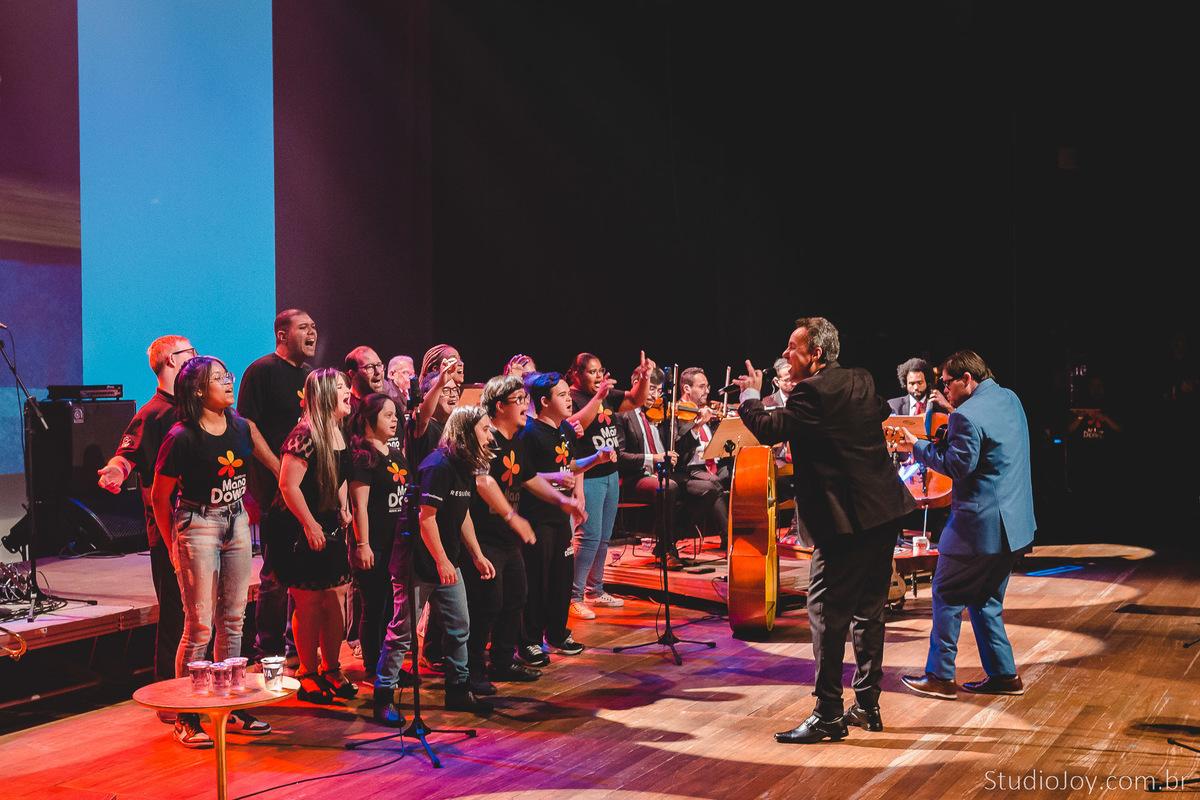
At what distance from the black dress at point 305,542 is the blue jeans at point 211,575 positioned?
26 centimetres

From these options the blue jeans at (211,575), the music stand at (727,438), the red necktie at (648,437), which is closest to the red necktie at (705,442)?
the red necktie at (648,437)

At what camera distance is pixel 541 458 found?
18.7 feet

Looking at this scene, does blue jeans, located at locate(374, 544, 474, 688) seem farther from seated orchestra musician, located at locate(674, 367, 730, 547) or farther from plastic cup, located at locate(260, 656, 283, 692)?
seated orchestra musician, located at locate(674, 367, 730, 547)

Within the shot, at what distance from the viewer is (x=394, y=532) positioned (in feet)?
16.8

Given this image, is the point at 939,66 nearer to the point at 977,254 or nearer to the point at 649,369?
the point at 977,254

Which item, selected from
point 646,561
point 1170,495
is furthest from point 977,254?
point 646,561

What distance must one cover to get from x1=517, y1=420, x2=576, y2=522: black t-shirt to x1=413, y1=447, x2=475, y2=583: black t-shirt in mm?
805

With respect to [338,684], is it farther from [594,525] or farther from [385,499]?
[594,525]

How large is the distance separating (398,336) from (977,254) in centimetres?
567

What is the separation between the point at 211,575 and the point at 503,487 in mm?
1416

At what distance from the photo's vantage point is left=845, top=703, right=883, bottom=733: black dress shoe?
4570mm

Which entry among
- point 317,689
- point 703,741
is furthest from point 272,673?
point 703,741

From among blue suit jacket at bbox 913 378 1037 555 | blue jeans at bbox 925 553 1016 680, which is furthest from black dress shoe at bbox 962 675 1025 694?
blue suit jacket at bbox 913 378 1037 555

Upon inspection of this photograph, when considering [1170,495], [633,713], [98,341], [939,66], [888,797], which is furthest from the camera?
[1170,495]
